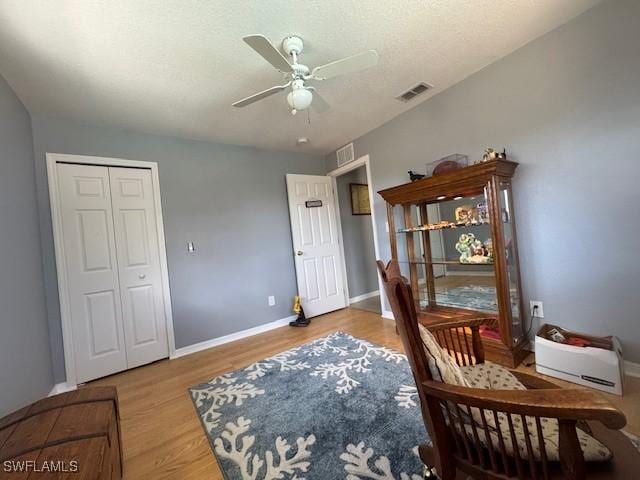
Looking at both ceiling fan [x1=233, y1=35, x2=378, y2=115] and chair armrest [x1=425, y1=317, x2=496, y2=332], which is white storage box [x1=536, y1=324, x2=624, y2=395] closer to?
chair armrest [x1=425, y1=317, x2=496, y2=332]

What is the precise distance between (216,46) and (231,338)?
9.27ft

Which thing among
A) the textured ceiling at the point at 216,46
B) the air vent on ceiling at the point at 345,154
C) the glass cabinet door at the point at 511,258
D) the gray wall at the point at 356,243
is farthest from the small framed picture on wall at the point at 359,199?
the glass cabinet door at the point at 511,258

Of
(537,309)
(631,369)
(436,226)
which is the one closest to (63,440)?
(436,226)

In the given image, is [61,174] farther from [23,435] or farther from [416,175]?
[416,175]

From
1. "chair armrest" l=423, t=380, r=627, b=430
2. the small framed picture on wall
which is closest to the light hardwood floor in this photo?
"chair armrest" l=423, t=380, r=627, b=430

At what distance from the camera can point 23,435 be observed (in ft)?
3.38

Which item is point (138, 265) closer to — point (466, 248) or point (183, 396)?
point (183, 396)

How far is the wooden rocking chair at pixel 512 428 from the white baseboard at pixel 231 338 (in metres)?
2.67

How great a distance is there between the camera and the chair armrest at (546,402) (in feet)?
2.01

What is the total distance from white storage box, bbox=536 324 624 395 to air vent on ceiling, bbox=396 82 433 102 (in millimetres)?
2258

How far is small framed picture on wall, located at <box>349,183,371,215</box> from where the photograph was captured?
4453 millimetres

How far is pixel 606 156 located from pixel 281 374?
2785 mm

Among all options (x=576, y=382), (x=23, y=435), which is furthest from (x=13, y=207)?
(x=576, y=382)

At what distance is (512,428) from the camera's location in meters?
0.66
